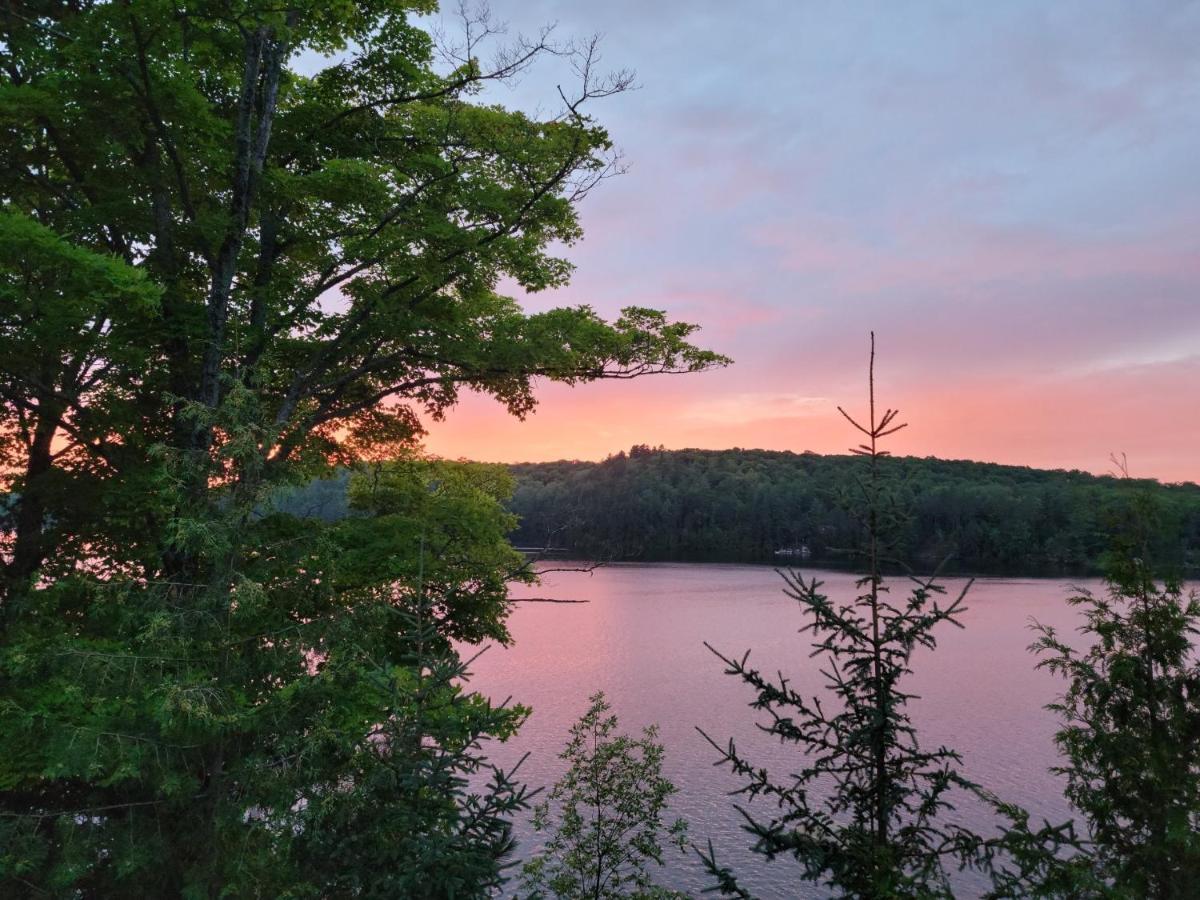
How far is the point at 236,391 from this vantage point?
8680mm

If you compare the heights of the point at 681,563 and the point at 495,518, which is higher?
the point at 495,518

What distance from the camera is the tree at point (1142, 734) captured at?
11273 millimetres

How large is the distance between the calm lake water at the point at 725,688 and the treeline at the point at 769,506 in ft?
86.3

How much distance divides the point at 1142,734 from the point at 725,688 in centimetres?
2811

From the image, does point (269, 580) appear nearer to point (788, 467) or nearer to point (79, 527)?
point (79, 527)

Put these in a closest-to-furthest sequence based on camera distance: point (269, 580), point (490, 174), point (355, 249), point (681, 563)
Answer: point (269, 580) < point (355, 249) < point (490, 174) < point (681, 563)

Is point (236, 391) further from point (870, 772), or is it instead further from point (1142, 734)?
point (1142, 734)

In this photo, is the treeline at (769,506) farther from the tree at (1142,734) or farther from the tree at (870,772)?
the tree at (870,772)

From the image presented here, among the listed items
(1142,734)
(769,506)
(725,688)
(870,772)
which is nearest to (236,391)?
(870,772)

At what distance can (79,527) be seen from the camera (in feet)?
40.7

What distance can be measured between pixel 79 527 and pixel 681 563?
4189 inches

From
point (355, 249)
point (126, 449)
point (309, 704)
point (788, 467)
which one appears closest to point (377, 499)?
point (126, 449)

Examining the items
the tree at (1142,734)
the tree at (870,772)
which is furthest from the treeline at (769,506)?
the tree at (870,772)

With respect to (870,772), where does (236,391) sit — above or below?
above
